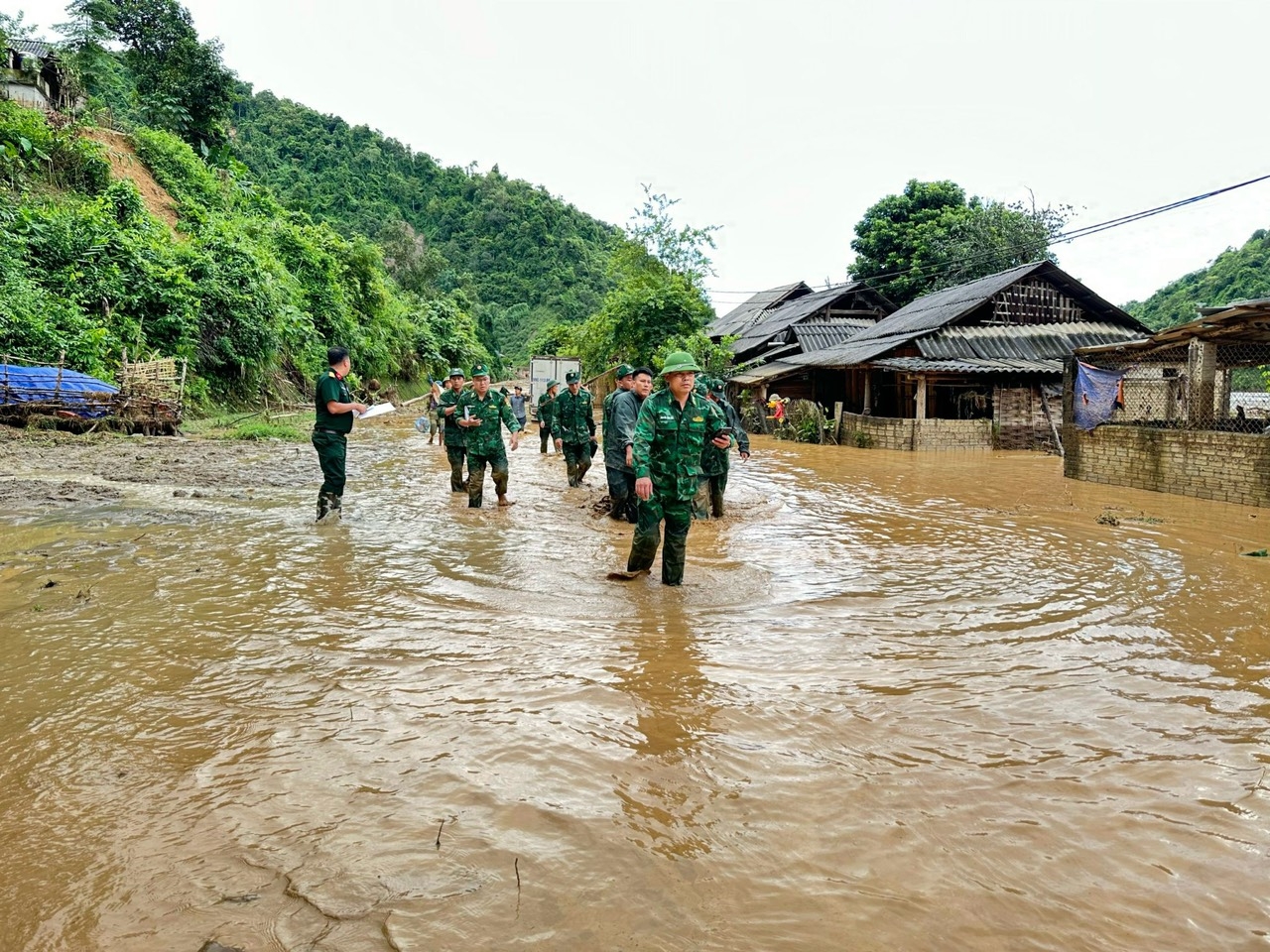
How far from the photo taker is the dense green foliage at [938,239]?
1378 inches

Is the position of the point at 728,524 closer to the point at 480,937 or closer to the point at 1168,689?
the point at 1168,689

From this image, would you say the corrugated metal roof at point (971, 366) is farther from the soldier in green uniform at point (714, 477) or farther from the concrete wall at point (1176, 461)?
the soldier in green uniform at point (714, 477)

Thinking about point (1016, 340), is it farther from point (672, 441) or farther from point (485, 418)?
point (672, 441)

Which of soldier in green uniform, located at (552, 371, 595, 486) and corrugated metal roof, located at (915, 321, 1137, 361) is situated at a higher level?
corrugated metal roof, located at (915, 321, 1137, 361)

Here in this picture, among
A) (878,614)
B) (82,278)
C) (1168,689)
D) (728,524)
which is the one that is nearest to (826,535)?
(728,524)

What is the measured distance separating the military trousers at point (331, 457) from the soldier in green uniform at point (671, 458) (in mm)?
3675

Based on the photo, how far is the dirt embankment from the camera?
26.0 meters

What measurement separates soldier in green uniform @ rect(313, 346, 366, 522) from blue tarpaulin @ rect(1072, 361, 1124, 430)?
11.9 m

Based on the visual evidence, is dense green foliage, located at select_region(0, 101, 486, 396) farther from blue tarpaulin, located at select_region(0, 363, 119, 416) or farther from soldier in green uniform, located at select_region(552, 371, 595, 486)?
soldier in green uniform, located at select_region(552, 371, 595, 486)

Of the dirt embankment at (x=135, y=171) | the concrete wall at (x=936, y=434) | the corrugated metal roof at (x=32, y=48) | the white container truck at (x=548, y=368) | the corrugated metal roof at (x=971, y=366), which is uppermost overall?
the corrugated metal roof at (x=32, y=48)

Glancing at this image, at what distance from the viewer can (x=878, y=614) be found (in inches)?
204

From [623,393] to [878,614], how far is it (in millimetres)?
3839

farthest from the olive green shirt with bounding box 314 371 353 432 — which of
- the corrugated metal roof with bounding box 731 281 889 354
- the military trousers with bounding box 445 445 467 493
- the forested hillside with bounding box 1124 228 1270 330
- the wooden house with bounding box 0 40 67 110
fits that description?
the forested hillside with bounding box 1124 228 1270 330

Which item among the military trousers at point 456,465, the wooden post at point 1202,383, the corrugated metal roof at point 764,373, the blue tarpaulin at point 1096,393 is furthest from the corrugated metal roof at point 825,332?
the military trousers at point 456,465
